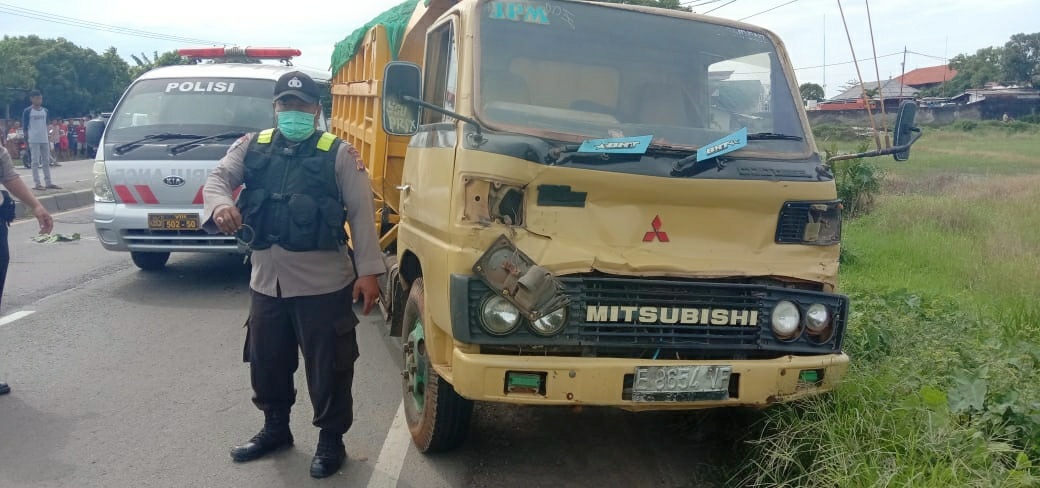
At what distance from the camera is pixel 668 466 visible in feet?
13.2

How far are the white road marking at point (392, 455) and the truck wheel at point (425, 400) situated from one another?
0.11 metres

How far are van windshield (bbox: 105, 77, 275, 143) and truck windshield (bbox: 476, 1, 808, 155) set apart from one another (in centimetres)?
476

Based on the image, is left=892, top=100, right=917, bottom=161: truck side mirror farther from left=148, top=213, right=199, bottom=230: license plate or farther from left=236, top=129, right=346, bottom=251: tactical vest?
left=148, top=213, right=199, bottom=230: license plate

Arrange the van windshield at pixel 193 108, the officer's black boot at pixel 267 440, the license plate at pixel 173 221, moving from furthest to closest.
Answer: the van windshield at pixel 193 108
the license plate at pixel 173 221
the officer's black boot at pixel 267 440

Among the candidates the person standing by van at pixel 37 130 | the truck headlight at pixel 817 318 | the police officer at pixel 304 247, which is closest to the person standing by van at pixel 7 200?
the police officer at pixel 304 247

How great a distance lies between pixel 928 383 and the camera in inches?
161

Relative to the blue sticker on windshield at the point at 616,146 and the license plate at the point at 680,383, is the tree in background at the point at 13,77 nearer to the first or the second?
the blue sticker on windshield at the point at 616,146

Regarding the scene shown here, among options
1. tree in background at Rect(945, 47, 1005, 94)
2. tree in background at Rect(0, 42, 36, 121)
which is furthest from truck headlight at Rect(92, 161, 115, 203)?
tree in background at Rect(945, 47, 1005, 94)

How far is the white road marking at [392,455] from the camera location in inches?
150

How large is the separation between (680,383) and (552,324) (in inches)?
22.2

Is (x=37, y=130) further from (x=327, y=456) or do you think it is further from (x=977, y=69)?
(x=977, y=69)

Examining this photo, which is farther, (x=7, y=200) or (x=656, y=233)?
(x=7, y=200)

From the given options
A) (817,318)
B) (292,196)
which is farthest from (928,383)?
(292,196)

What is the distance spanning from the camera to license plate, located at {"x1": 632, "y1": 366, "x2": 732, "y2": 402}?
322 centimetres
